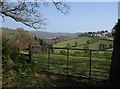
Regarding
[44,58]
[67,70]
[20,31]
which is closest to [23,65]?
[67,70]

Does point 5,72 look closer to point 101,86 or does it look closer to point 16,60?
point 16,60

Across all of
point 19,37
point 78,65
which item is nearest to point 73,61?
point 78,65

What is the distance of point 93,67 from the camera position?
10078mm

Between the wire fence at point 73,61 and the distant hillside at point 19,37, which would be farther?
the distant hillside at point 19,37

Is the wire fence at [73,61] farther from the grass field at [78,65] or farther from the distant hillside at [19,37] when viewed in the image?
the distant hillside at [19,37]

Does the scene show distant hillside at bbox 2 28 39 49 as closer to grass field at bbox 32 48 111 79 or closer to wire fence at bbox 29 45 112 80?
wire fence at bbox 29 45 112 80

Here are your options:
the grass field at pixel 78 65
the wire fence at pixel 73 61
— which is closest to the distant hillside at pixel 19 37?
the wire fence at pixel 73 61

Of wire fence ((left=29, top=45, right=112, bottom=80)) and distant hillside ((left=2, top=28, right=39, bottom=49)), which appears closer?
wire fence ((left=29, top=45, right=112, bottom=80))

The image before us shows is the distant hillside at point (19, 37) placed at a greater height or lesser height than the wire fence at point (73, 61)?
greater

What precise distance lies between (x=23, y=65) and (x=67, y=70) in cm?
205

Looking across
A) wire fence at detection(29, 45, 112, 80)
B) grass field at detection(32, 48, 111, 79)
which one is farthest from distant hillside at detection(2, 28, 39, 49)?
grass field at detection(32, 48, 111, 79)

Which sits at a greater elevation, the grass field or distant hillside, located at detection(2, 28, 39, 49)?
distant hillside, located at detection(2, 28, 39, 49)

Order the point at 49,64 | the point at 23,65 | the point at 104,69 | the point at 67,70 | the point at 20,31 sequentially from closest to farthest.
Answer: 1. the point at 23,65
2. the point at 104,69
3. the point at 67,70
4. the point at 49,64
5. the point at 20,31

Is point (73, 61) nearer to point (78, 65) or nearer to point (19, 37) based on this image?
point (78, 65)
